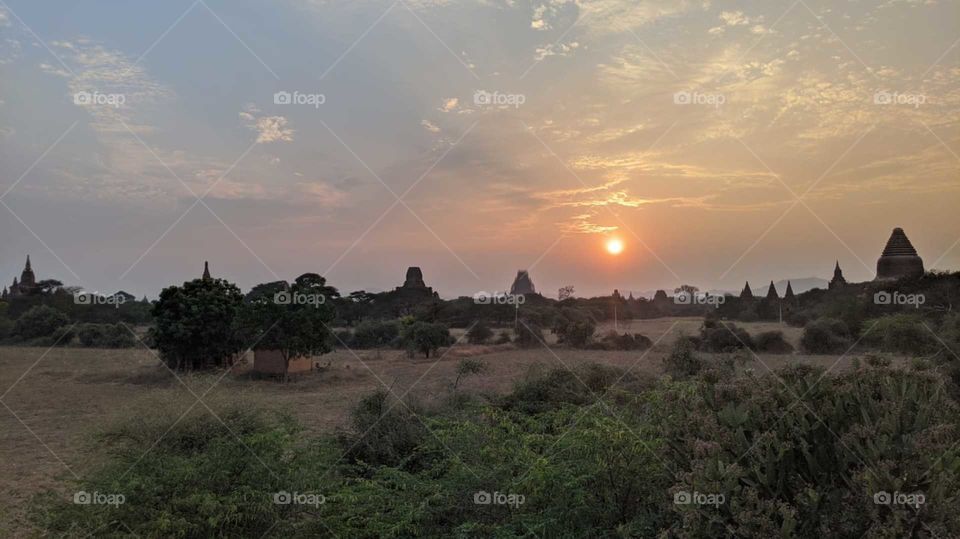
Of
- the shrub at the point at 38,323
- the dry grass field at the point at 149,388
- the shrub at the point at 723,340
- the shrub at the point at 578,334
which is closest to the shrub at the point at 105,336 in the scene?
the dry grass field at the point at 149,388

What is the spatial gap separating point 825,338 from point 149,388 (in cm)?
3404

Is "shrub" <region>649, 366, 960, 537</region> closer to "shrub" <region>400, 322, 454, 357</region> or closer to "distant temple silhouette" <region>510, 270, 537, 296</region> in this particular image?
"shrub" <region>400, 322, 454, 357</region>

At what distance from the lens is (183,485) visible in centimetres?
777

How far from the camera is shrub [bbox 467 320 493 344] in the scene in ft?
148

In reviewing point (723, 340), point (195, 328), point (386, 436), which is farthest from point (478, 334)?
point (386, 436)

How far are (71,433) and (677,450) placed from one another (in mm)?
17988

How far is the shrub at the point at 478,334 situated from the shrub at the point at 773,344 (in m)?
18.3

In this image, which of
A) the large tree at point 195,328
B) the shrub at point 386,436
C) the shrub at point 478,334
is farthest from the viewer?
the shrub at point 478,334

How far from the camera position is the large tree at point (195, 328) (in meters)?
30.2

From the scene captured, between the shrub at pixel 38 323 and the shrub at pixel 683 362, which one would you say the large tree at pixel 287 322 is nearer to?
the shrub at pixel 683 362

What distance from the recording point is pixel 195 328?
30.3 meters

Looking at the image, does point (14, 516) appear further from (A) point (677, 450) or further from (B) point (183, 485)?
(A) point (677, 450)

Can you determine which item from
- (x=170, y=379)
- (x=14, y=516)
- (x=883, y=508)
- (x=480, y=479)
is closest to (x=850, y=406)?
(x=883, y=508)

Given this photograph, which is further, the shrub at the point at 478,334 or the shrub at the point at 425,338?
the shrub at the point at 478,334
